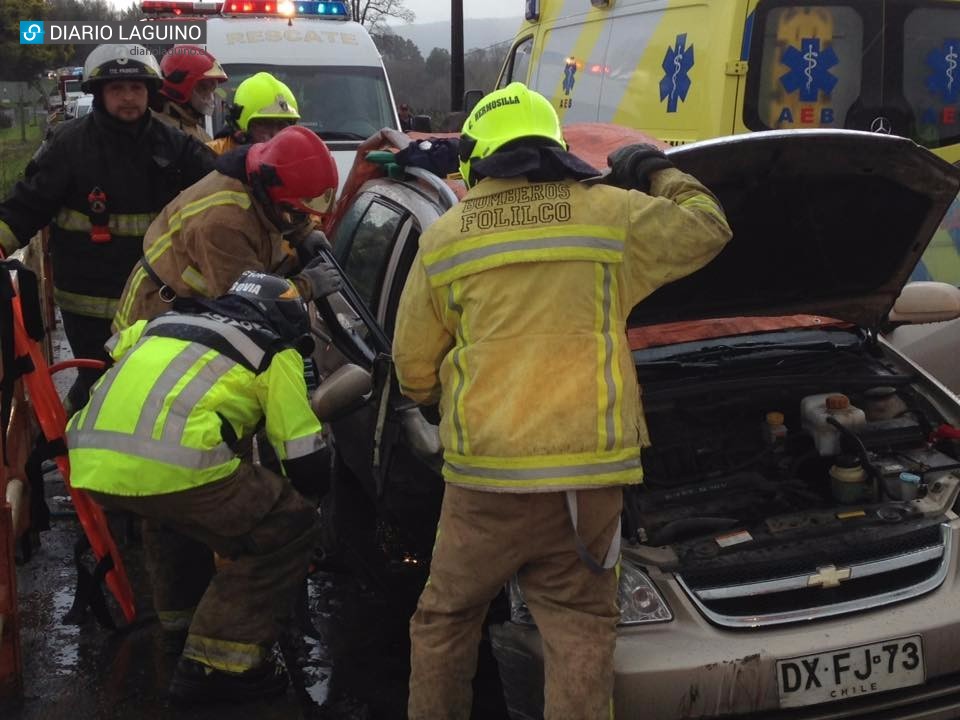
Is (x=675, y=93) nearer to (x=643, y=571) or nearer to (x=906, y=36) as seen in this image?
(x=906, y=36)

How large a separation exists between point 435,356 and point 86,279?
2.52 meters

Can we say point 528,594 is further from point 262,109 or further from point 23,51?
point 23,51

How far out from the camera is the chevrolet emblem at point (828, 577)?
2.99 meters

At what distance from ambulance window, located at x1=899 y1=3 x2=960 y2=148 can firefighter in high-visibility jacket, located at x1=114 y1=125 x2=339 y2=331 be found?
134 inches

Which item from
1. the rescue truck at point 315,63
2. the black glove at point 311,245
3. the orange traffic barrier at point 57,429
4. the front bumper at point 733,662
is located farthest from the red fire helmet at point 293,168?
the rescue truck at point 315,63

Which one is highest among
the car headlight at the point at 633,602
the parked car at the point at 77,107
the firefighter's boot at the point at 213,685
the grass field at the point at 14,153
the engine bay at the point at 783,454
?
the engine bay at the point at 783,454

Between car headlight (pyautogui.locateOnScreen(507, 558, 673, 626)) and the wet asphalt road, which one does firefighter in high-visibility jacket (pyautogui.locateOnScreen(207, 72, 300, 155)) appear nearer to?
the wet asphalt road

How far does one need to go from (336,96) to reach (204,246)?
22.4 feet

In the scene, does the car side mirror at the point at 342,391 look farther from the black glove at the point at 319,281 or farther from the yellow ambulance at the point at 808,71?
the yellow ambulance at the point at 808,71

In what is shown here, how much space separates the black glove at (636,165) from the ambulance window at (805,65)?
283 cm

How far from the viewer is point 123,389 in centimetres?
308

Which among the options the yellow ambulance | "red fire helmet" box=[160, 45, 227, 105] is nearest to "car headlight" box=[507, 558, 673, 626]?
the yellow ambulance

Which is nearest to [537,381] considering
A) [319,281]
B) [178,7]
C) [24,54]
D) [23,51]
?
[319,281]

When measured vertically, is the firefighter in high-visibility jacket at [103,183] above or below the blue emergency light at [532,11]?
below
